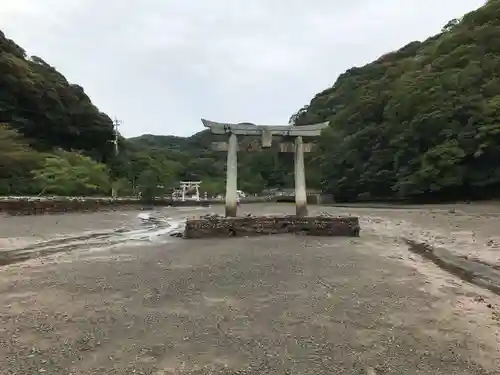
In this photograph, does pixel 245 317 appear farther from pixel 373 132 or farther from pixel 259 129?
pixel 373 132

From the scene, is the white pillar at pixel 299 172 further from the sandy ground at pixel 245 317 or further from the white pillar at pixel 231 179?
the sandy ground at pixel 245 317

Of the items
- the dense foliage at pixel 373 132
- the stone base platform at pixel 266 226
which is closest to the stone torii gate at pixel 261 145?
the stone base platform at pixel 266 226

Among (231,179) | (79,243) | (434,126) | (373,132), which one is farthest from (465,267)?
(373,132)

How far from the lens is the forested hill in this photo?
2966 centimetres

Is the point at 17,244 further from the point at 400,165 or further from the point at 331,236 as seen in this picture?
the point at 400,165

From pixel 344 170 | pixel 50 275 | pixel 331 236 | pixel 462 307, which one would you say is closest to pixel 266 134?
pixel 331 236

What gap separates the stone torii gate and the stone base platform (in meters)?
1.68

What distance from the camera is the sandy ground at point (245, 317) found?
11.7ft

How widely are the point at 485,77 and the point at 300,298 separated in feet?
101

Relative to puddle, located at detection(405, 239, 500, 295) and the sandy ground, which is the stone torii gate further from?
the sandy ground

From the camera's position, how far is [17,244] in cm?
1156

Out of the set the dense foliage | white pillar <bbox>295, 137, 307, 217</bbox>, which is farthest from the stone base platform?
the dense foliage

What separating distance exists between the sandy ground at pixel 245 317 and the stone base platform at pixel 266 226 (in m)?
5.17

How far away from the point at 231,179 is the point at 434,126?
68.5 feet
